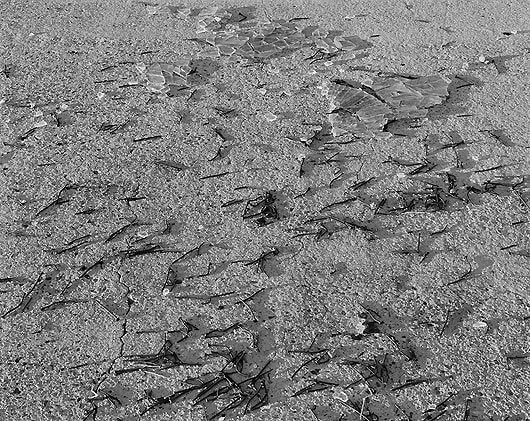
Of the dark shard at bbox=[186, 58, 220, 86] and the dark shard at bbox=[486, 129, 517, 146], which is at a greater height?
the dark shard at bbox=[186, 58, 220, 86]

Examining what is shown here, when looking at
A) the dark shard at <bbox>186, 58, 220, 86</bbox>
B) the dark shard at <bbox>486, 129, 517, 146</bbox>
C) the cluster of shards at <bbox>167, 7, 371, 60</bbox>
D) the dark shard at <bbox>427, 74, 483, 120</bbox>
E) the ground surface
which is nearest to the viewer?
the ground surface

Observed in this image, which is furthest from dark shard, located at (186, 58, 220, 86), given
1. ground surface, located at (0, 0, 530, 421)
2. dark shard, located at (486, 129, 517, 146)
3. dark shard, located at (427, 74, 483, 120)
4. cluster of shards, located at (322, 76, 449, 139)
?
dark shard, located at (486, 129, 517, 146)

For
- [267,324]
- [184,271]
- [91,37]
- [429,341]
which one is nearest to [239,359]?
[267,324]

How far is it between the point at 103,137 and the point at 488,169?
5.88ft

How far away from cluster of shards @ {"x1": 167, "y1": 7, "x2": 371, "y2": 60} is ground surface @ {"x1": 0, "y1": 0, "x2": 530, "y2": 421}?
71mm

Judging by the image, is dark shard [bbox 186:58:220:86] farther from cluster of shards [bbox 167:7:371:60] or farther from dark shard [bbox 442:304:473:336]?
dark shard [bbox 442:304:473:336]

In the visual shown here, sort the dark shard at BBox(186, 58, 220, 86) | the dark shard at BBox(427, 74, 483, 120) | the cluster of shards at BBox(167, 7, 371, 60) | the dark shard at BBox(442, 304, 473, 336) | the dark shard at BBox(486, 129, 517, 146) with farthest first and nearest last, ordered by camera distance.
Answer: the cluster of shards at BBox(167, 7, 371, 60) → the dark shard at BBox(186, 58, 220, 86) → the dark shard at BBox(427, 74, 483, 120) → the dark shard at BBox(486, 129, 517, 146) → the dark shard at BBox(442, 304, 473, 336)

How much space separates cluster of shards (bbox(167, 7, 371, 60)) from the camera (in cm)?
387

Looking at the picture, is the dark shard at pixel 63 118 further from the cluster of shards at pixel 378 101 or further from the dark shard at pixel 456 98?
the dark shard at pixel 456 98

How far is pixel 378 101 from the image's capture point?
11.5 ft

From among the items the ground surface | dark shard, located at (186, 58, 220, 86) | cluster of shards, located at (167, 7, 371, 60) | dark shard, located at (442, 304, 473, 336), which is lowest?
dark shard, located at (442, 304, 473, 336)

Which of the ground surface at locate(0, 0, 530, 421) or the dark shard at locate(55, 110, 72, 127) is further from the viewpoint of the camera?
the dark shard at locate(55, 110, 72, 127)

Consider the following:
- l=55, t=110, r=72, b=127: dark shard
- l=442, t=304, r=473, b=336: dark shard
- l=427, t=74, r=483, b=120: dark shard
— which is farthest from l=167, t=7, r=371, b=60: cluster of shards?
l=442, t=304, r=473, b=336: dark shard

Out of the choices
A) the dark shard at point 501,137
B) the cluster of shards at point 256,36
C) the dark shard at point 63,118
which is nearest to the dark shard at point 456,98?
the dark shard at point 501,137
